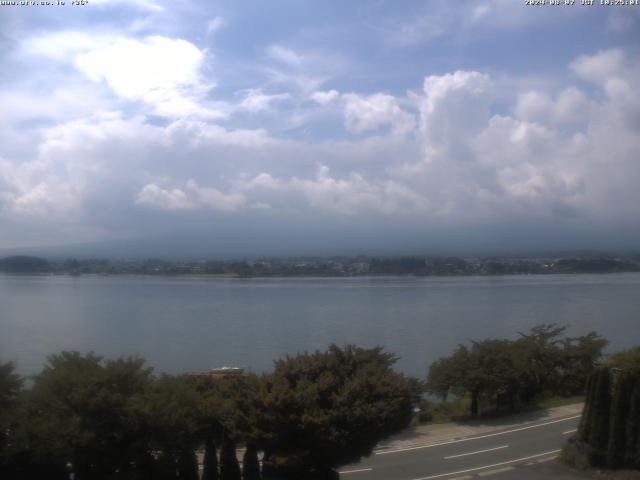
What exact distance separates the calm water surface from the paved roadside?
8.13 meters

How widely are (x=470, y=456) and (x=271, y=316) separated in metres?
27.5

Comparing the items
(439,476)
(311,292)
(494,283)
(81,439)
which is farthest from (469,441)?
(494,283)

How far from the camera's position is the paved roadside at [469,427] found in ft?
46.7

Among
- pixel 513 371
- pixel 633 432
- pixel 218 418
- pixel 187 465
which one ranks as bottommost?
pixel 513 371

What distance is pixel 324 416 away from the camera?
8383 mm

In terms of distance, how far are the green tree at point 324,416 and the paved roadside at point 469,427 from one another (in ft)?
16.2

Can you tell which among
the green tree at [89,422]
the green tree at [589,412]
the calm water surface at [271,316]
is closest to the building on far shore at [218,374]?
the green tree at [89,422]

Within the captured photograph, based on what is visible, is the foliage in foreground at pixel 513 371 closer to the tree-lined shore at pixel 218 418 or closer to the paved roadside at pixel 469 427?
the paved roadside at pixel 469 427

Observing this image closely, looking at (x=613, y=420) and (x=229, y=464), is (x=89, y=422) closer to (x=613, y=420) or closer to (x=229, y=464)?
(x=229, y=464)

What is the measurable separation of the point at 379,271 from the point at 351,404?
2471 inches

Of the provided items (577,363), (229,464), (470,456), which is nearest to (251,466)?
(229,464)

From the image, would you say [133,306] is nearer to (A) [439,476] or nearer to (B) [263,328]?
(B) [263,328]

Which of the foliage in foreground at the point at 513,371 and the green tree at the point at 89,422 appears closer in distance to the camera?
the green tree at the point at 89,422

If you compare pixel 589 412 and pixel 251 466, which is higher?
pixel 589 412
